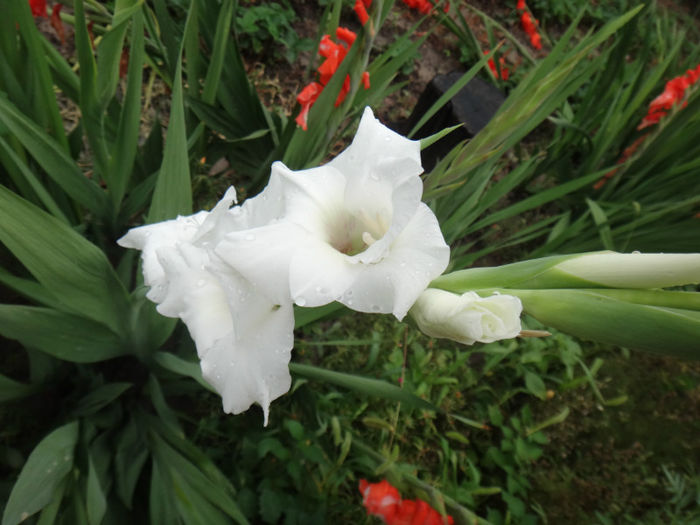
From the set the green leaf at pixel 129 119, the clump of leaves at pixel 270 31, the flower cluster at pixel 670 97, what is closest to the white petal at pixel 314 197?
the green leaf at pixel 129 119

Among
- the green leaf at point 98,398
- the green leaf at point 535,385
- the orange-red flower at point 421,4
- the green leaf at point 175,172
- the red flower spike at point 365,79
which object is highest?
the orange-red flower at point 421,4

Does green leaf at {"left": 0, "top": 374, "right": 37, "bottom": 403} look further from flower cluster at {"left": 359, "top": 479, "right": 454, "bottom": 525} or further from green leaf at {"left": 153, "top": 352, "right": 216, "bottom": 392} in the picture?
flower cluster at {"left": 359, "top": 479, "right": 454, "bottom": 525}

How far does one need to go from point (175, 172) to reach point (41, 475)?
0.54 metres

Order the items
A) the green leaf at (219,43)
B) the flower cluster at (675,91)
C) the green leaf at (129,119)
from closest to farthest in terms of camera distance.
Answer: the green leaf at (129,119) → the green leaf at (219,43) → the flower cluster at (675,91)

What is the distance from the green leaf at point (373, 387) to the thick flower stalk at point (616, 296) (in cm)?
44

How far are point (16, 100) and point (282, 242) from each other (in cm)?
85

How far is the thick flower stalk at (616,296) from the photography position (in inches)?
17.4

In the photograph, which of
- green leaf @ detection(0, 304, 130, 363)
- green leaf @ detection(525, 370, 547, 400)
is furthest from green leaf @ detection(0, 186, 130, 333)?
green leaf @ detection(525, 370, 547, 400)

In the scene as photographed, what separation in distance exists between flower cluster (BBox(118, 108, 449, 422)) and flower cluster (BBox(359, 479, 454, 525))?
0.67 m

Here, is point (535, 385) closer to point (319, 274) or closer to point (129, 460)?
point (129, 460)

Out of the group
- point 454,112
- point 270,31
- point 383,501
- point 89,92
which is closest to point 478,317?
point 383,501

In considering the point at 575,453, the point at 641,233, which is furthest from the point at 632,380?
the point at 641,233

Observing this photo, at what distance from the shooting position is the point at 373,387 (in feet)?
3.12

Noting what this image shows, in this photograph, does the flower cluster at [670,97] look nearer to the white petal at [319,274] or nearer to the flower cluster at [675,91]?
the flower cluster at [675,91]
